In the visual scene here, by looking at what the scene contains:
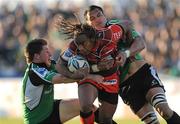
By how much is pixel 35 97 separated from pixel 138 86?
4.91 feet

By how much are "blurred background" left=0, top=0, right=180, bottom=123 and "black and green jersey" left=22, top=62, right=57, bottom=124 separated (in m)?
8.67

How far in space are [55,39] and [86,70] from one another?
10.1m

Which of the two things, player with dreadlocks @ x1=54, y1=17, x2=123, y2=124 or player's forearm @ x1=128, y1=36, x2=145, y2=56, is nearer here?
player with dreadlocks @ x1=54, y1=17, x2=123, y2=124

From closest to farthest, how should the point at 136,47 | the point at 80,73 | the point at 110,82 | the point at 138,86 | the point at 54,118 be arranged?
the point at 80,73, the point at 110,82, the point at 136,47, the point at 54,118, the point at 138,86

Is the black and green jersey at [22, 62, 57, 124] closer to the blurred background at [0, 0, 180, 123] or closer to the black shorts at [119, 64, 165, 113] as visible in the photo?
the black shorts at [119, 64, 165, 113]

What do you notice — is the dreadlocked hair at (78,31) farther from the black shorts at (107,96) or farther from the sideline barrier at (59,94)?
the sideline barrier at (59,94)

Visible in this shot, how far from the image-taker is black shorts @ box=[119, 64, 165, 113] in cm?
980

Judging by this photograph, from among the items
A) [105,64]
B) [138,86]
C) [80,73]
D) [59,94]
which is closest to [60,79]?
[80,73]

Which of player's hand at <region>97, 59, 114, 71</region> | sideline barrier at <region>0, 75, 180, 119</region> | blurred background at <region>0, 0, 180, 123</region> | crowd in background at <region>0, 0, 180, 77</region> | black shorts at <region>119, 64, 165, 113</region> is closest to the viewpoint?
player's hand at <region>97, 59, 114, 71</region>

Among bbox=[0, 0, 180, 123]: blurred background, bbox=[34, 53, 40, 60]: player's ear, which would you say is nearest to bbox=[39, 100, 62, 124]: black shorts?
bbox=[34, 53, 40, 60]: player's ear

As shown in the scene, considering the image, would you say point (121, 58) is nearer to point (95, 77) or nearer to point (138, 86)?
point (95, 77)

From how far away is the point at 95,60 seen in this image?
9.09m

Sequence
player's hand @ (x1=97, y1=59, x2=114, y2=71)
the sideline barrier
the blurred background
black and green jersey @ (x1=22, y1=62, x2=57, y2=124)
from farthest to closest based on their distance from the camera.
Answer: the blurred background → the sideline barrier → black and green jersey @ (x1=22, y1=62, x2=57, y2=124) → player's hand @ (x1=97, y1=59, x2=114, y2=71)

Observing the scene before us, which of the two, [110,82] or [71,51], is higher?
[71,51]
